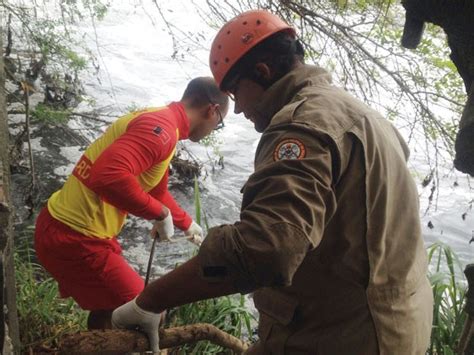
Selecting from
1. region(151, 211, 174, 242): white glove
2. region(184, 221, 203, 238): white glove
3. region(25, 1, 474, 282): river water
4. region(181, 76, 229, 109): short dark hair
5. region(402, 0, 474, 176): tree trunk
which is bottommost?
region(25, 1, 474, 282): river water

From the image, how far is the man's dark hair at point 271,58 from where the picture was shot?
73.7 inches

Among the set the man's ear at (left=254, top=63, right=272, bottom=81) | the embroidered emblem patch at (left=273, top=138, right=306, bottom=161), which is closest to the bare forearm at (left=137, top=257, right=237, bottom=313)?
the embroidered emblem patch at (left=273, top=138, right=306, bottom=161)

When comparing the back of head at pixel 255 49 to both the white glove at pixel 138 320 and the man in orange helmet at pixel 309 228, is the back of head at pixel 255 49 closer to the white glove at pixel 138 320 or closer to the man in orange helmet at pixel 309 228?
the man in orange helmet at pixel 309 228

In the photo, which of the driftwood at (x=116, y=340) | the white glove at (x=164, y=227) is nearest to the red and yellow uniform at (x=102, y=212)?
the white glove at (x=164, y=227)

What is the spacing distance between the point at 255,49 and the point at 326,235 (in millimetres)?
808

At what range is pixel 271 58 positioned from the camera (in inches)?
75.4

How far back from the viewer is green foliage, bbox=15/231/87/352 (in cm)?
341

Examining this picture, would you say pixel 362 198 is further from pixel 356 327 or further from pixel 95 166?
pixel 95 166

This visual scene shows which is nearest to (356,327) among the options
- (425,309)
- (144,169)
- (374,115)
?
(425,309)

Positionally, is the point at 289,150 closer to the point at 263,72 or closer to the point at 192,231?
the point at 263,72

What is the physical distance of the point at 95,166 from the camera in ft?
9.21

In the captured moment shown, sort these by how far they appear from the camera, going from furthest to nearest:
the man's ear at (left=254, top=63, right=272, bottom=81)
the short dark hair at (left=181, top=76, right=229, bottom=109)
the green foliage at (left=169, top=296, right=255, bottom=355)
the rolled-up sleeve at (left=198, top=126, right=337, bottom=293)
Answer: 1. the green foliage at (left=169, top=296, right=255, bottom=355)
2. the short dark hair at (left=181, top=76, right=229, bottom=109)
3. the man's ear at (left=254, top=63, right=272, bottom=81)
4. the rolled-up sleeve at (left=198, top=126, right=337, bottom=293)

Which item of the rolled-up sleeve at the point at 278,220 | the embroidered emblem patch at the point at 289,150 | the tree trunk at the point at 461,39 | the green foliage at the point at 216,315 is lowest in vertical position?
the green foliage at the point at 216,315

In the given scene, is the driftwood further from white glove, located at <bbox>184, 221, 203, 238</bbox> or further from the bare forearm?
white glove, located at <bbox>184, 221, 203, 238</bbox>
